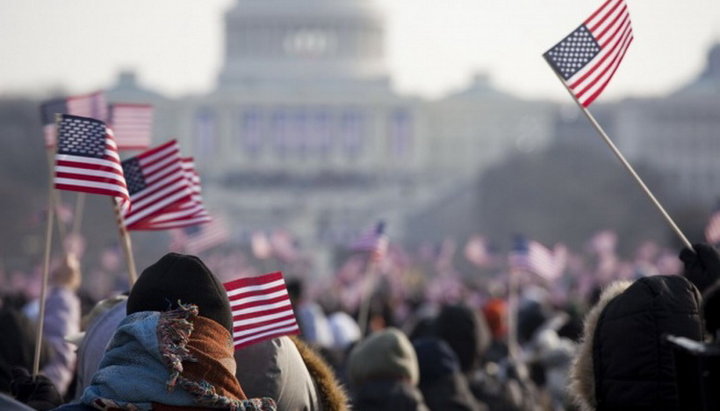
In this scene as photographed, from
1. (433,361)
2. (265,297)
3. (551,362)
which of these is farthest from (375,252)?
(265,297)

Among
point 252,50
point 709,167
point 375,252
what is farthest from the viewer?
point 252,50

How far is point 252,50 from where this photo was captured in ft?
502

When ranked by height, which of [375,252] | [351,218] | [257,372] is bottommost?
[351,218]

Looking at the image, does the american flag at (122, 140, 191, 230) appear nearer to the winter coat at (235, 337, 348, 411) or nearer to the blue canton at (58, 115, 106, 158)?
the blue canton at (58, 115, 106, 158)

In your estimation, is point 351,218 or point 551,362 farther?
point 351,218

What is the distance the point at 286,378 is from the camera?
304 inches

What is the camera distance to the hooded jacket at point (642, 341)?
23.1 ft

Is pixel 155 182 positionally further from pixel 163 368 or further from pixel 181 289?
pixel 163 368

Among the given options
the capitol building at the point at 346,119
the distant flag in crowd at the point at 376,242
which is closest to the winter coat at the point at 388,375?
the distant flag in crowd at the point at 376,242

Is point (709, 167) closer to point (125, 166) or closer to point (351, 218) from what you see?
point (351, 218)

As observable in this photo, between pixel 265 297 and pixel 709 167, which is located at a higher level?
pixel 265 297

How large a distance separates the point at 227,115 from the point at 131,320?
143m

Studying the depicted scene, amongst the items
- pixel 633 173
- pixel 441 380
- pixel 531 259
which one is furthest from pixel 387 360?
pixel 531 259

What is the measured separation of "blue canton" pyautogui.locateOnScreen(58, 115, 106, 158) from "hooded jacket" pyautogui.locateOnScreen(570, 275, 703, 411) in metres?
2.71
